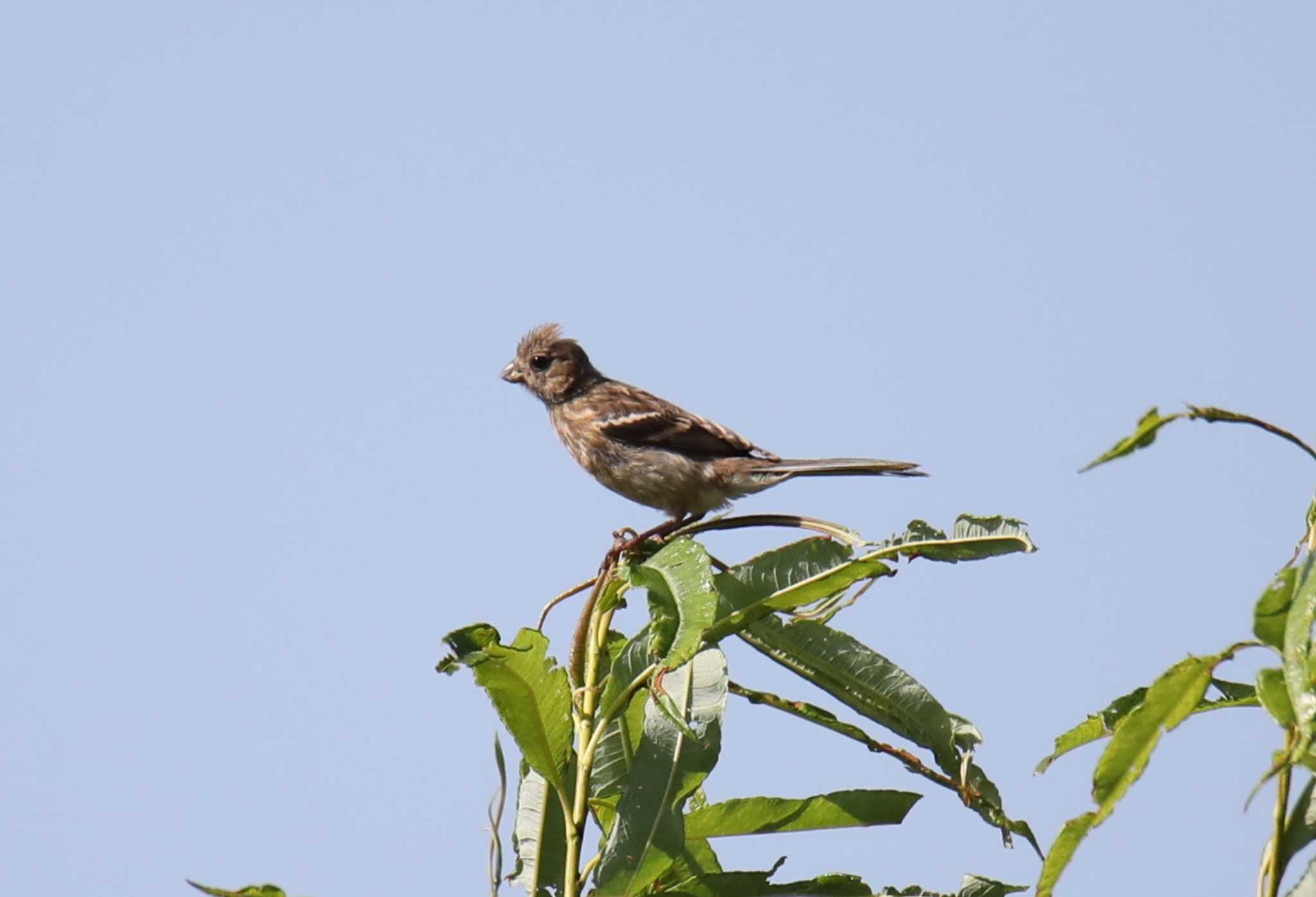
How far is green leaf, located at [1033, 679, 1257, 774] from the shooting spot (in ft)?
9.56

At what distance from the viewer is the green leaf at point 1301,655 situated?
7.04 feet

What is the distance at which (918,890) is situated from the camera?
3.25 metres

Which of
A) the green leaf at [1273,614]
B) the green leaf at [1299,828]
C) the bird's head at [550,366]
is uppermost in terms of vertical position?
the bird's head at [550,366]

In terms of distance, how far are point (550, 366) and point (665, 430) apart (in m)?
1.42

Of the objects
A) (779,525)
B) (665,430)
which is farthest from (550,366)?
(779,525)

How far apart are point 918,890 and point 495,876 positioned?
34.5 inches

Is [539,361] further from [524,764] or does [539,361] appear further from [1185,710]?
[1185,710]

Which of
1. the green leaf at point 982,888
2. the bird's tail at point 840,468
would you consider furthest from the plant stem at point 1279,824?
the bird's tail at point 840,468

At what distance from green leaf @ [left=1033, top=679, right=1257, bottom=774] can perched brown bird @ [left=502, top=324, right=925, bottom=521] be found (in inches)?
141

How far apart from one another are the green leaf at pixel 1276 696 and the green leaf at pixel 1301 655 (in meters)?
0.01

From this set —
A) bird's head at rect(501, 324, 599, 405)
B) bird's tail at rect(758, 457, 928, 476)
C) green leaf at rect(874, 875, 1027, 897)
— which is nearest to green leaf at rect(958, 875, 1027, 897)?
green leaf at rect(874, 875, 1027, 897)

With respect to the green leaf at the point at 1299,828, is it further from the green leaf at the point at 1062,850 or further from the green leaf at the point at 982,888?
the green leaf at the point at 982,888

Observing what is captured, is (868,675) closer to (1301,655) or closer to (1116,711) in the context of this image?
(1116,711)

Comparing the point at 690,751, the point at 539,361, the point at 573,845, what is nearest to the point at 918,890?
the point at 690,751
